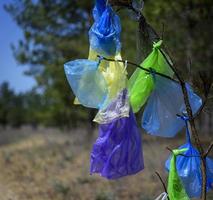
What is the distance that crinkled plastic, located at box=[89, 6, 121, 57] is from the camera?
4.04 metres

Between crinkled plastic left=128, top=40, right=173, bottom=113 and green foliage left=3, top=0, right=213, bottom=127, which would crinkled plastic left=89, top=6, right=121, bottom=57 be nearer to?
crinkled plastic left=128, top=40, right=173, bottom=113

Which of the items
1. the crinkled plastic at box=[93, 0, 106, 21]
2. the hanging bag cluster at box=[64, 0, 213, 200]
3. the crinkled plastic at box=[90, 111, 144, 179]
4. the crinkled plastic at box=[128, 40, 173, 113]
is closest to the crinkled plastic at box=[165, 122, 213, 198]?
the hanging bag cluster at box=[64, 0, 213, 200]

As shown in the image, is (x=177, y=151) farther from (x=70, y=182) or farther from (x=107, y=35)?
(x=70, y=182)

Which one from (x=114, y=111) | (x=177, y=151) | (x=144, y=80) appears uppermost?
(x=144, y=80)

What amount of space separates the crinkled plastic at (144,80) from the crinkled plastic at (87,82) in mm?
249

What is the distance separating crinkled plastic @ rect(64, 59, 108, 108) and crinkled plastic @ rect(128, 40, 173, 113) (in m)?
0.25

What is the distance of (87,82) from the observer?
3982mm

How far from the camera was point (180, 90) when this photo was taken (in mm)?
4242

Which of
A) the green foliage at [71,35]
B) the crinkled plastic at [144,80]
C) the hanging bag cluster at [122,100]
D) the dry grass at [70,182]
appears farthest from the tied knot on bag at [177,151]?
the green foliage at [71,35]

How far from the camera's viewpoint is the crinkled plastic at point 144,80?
4090 millimetres

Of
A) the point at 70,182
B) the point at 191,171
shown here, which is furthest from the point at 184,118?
the point at 70,182

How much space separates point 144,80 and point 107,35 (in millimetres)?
455

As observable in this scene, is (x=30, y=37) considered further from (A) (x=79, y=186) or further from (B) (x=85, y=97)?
(B) (x=85, y=97)

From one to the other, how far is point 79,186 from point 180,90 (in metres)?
6.41
